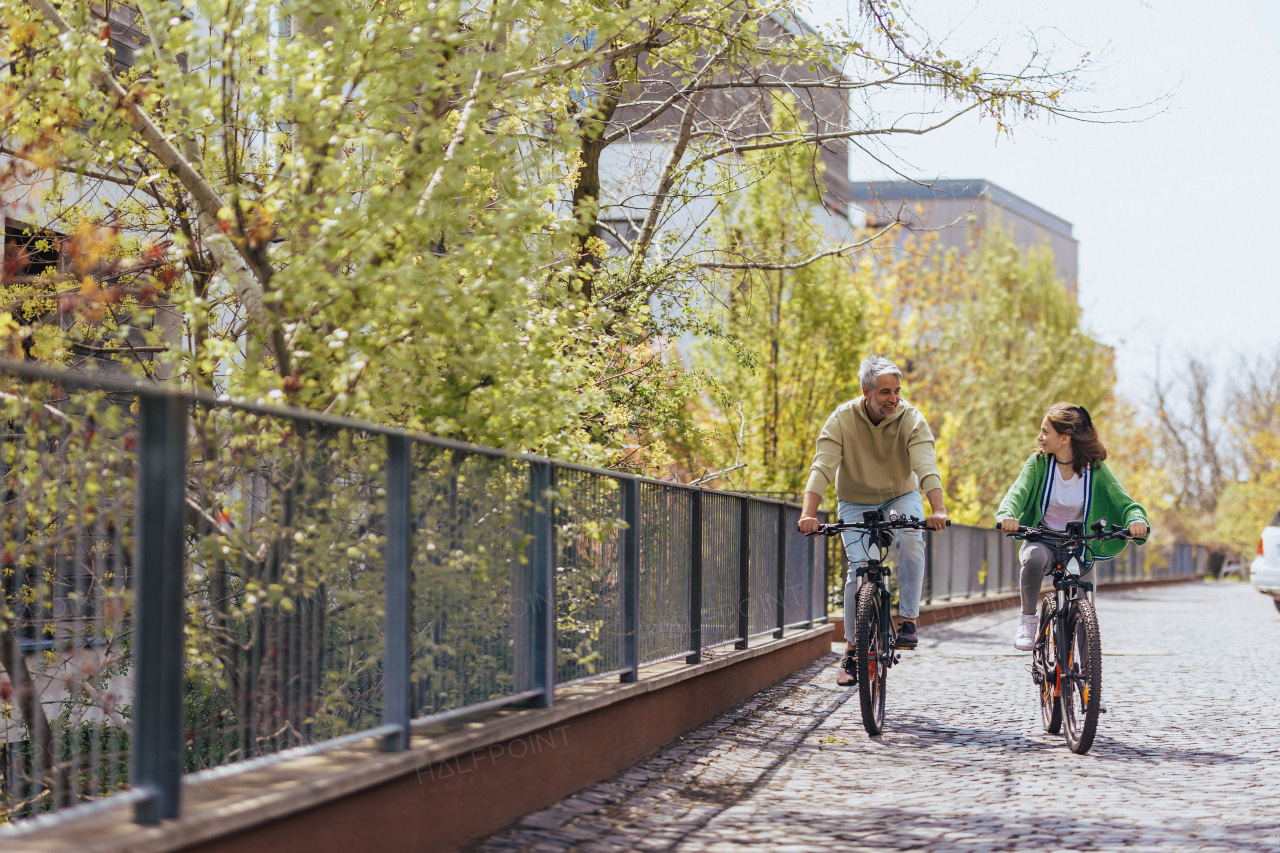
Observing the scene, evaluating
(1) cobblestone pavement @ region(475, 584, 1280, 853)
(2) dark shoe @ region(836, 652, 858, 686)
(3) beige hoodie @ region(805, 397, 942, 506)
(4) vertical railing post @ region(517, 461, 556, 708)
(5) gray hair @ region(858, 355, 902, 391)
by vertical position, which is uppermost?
(5) gray hair @ region(858, 355, 902, 391)

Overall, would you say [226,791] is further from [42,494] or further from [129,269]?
[129,269]

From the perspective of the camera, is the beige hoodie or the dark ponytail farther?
the beige hoodie

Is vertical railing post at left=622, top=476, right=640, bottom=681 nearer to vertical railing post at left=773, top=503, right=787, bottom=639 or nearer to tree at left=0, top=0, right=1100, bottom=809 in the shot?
tree at left=0, top=0, right=1100, bottom=809

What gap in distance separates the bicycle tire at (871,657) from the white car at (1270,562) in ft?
45.1

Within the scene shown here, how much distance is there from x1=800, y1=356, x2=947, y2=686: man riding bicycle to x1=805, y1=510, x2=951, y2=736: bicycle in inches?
5.0

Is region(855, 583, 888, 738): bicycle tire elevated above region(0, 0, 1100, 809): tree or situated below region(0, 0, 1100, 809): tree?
below

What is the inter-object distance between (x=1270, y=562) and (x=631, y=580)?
1560 centimetres

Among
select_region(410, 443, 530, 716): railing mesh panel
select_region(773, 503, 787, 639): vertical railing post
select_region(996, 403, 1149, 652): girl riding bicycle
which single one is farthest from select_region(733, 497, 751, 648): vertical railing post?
select_region(410, 443, 530, 716): railing mesh panel

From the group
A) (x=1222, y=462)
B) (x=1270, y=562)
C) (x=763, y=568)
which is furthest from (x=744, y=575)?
(x=1222, y=462)

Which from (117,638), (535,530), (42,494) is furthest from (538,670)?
(42,494)

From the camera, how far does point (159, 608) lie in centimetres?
343

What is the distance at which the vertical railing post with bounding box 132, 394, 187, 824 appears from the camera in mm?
3396

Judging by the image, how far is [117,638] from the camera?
176 inches

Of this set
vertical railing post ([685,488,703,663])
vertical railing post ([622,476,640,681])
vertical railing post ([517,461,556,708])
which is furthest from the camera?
vertical railing post ([685,488,703,663])
